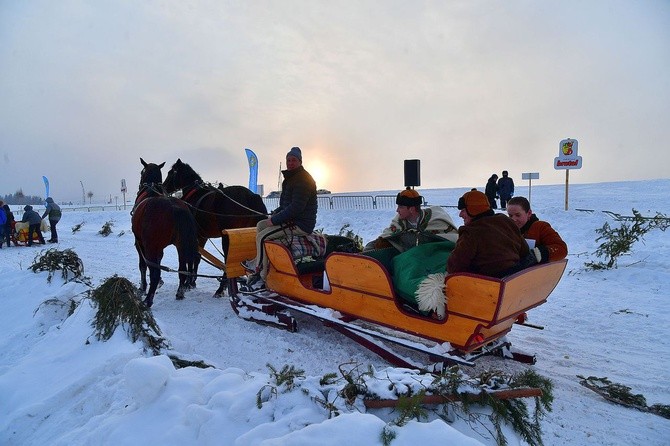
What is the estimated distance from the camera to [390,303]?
370 centimetres

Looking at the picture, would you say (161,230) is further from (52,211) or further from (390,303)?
(52,211)

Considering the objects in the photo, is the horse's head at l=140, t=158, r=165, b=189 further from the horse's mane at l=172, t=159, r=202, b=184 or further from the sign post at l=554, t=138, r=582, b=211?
the sign post at l=554, t=138, r=582, b=211

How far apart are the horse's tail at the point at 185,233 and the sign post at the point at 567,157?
12.3 metres

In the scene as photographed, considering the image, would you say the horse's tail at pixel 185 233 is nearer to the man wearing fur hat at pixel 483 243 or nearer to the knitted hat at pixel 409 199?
the knitted hat at pixel 409 199

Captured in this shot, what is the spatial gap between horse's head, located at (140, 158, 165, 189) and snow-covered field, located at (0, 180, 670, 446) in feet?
6.35

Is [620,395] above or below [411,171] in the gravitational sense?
below

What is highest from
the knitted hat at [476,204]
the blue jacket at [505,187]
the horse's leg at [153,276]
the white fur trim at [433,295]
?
the blue jacket at [505,187]

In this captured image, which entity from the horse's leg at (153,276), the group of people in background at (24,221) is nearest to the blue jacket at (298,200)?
the horse's leg at (153,276)

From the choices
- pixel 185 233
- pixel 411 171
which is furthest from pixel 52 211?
pixel 411 171

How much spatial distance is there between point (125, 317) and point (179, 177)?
14.3 feet

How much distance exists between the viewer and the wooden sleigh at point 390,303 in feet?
10.2

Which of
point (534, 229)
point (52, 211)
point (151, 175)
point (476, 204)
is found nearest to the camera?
point (476, 204)

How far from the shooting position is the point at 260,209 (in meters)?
7.62

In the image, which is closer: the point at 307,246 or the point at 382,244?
the point at 382,244
